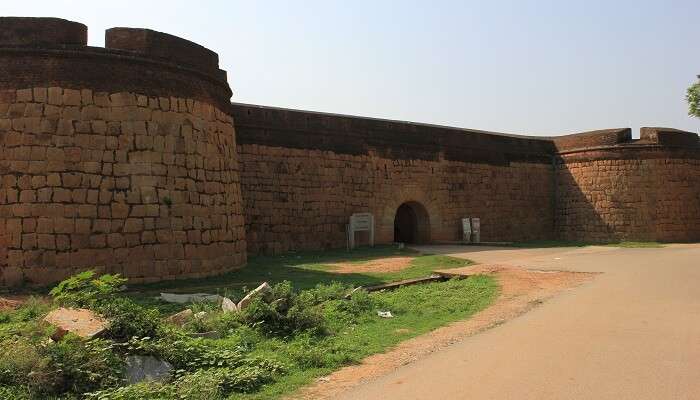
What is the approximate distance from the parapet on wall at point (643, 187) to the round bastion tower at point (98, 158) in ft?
55.4

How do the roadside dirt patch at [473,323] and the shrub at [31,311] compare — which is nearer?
the roadside dirt patch at [473,323]

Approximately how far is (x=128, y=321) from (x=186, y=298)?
3.02m

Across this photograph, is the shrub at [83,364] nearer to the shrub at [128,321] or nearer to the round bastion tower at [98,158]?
the shrub at [128,321]

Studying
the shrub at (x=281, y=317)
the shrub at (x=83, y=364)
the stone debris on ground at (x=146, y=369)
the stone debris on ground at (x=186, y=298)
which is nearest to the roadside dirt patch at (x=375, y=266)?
the stone debris on ground at (x=186, y=298)

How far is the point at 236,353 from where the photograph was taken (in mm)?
5738

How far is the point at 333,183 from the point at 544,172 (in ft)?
35.2

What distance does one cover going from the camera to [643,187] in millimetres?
22109

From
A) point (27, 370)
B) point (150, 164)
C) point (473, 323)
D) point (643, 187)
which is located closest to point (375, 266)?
point (150, 164)

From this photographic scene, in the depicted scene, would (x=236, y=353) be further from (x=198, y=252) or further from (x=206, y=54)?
(x=206, y=54)

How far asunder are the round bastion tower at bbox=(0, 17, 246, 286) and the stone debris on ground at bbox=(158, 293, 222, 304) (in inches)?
62.8

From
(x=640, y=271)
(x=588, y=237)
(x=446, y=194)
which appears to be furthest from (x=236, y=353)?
(x=588, y=237)

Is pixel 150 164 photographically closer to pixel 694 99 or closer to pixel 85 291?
pixel 85 291

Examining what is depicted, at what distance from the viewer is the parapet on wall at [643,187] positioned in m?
22.0

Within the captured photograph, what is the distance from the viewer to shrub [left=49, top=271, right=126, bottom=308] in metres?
6.51
